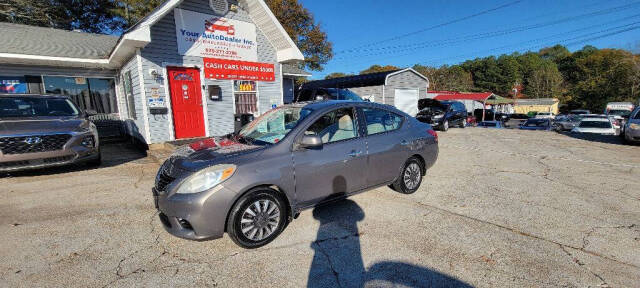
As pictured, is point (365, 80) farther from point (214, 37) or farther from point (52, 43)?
point (52, 43)

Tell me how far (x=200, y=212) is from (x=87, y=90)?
38.4 feet

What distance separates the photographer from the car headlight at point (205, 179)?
8.66ft

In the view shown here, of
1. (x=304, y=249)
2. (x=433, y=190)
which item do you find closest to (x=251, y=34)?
(x=433, y=190)

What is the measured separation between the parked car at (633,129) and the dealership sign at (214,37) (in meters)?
13.3

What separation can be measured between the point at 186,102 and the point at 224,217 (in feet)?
23.2

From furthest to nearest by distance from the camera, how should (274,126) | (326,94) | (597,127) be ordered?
(597,127), (326,94), (274,126)

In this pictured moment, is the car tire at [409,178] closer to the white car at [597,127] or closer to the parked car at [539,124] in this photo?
the white car at [597,127]

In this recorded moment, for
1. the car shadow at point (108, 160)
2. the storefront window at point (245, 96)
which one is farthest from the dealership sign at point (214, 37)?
the car shadow at point (108, 160)

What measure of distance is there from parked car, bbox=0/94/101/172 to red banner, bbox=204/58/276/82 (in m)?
3.61

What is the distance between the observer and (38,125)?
5.35 m

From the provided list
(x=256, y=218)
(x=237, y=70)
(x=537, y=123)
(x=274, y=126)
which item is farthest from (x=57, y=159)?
(x=537, y=123)

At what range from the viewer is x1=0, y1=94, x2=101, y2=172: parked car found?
5.00 m

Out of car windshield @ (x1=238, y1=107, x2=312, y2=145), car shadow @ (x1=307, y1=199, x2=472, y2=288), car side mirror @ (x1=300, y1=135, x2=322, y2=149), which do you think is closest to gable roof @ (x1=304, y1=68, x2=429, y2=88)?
car windshield @ (x1=238, y1=107, x2=312, y2=145)

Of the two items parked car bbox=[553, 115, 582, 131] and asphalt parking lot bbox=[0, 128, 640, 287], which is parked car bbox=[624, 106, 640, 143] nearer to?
asphalt parking lot bbox=[0, 128, 640, 287]
